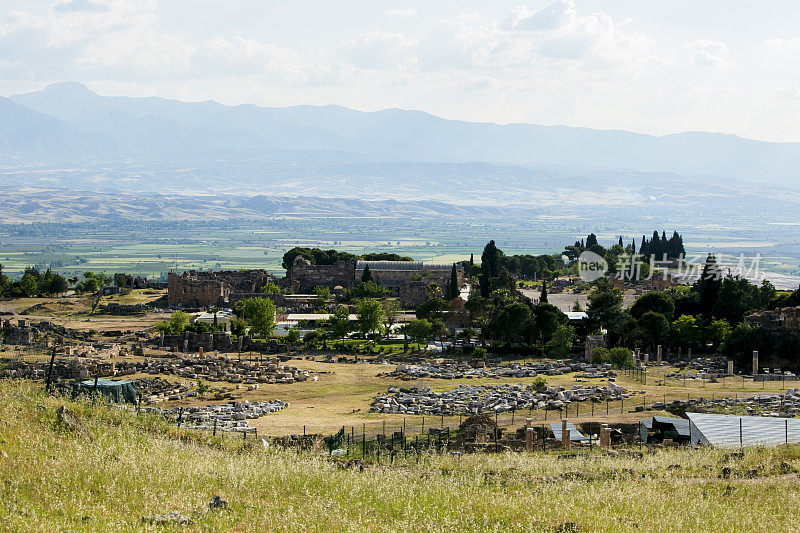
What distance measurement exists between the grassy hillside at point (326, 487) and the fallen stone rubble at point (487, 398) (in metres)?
15.2

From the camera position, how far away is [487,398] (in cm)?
4034

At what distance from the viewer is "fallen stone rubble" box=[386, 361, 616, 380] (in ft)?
162

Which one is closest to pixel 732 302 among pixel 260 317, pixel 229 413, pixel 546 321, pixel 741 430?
pixel 546 321

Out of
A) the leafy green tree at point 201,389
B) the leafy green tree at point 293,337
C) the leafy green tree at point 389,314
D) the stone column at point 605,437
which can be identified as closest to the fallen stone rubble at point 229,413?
the leafy green tree at point 201,389

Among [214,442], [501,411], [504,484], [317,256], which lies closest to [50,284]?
[317,256]

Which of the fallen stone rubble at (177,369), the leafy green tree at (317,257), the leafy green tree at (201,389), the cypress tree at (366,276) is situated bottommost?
the leafy green tree at (201,389)

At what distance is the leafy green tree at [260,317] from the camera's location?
67.4 m

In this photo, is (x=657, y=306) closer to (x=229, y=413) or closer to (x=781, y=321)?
(x=781, y=321)

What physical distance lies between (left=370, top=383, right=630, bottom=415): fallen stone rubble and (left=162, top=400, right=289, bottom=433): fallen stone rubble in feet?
15.8

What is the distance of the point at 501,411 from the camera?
37250mm

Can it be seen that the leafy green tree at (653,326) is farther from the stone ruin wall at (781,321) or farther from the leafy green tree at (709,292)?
the leafy green tree at (709,292)

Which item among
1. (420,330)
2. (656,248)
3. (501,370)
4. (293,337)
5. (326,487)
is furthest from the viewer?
(656,248)

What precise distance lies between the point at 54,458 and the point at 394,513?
689 centimetres

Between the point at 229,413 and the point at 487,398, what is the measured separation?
11.3 m
